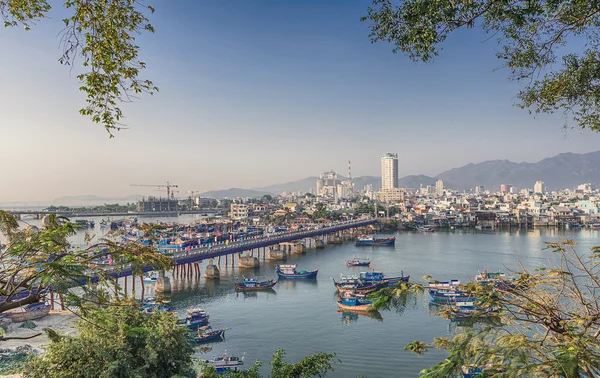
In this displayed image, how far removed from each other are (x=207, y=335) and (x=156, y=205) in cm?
6143

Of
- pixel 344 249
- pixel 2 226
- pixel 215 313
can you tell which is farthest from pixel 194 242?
pixel 2 226

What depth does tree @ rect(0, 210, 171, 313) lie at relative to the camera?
1.45 m

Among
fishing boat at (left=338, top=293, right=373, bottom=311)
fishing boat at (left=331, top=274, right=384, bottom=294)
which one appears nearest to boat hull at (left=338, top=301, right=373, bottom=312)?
fishing boat at (left=338, top=293, right=373, bottom=311)

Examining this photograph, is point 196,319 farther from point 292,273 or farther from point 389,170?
point 389,170

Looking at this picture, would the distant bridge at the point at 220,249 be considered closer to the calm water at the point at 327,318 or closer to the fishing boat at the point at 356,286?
the calm water at the point at 327,318

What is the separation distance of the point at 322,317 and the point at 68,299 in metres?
11.0

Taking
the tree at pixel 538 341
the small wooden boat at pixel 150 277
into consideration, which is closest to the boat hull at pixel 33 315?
the small wooden boat at pixel 150 277

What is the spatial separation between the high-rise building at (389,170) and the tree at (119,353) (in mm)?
140664

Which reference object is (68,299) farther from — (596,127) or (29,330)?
(29,330)

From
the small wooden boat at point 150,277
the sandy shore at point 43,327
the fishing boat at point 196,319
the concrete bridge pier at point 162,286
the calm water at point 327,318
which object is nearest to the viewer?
the calm water at point 327,318

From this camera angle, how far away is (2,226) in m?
1.82

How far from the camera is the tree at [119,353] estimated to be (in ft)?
13.0

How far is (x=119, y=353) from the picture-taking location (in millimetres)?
4094

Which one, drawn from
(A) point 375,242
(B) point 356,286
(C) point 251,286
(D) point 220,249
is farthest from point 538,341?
(A) point 375,242
